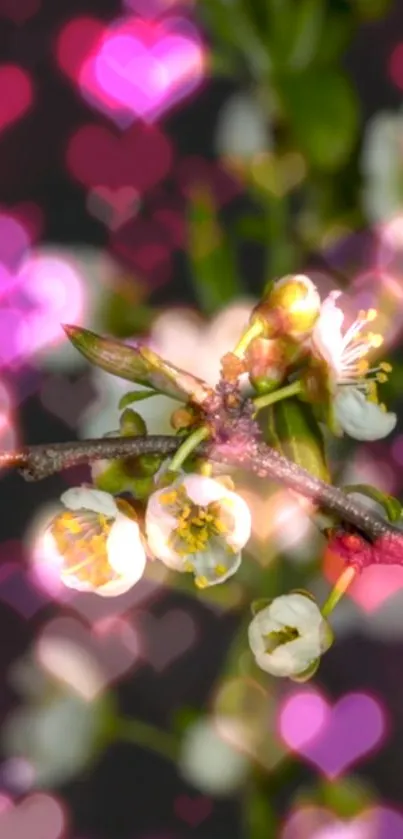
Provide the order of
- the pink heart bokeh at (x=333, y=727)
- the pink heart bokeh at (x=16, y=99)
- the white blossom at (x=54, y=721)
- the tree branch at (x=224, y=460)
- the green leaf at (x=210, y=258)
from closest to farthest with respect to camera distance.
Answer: the tree branch at (x=224, y=460), the green leaf at (x=210, y=258), the white blossom at (x=54, y=721), the pink heart bokeh at (x=333, y=727), the pink heart bokeh at (x=16, y=99)

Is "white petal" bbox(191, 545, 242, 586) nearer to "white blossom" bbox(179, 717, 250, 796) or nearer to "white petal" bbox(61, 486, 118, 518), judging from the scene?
"white petal" bbox(61, 486, 118, 518)

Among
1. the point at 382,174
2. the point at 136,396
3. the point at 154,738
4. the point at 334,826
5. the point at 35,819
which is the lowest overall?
the point at 35,819

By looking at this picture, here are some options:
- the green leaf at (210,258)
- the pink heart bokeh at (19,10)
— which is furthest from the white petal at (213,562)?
the pink heart bokeh at (19,10)

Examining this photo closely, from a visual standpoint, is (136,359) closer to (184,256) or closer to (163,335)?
(163,335)

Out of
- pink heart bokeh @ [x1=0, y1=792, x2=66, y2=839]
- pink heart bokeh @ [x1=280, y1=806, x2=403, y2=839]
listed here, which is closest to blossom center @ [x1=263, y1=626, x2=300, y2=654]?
pink heart bokeh @ [x1=280, y1=806, x2=403, y2=839]

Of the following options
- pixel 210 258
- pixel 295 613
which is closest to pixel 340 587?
pixel 295 613

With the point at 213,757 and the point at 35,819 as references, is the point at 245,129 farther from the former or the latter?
the point at 35,819

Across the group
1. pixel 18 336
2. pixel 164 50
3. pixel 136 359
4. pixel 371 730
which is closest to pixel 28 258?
pixel 18 336

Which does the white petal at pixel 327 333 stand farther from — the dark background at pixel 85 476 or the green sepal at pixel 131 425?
the dark background at pixel 85 476
